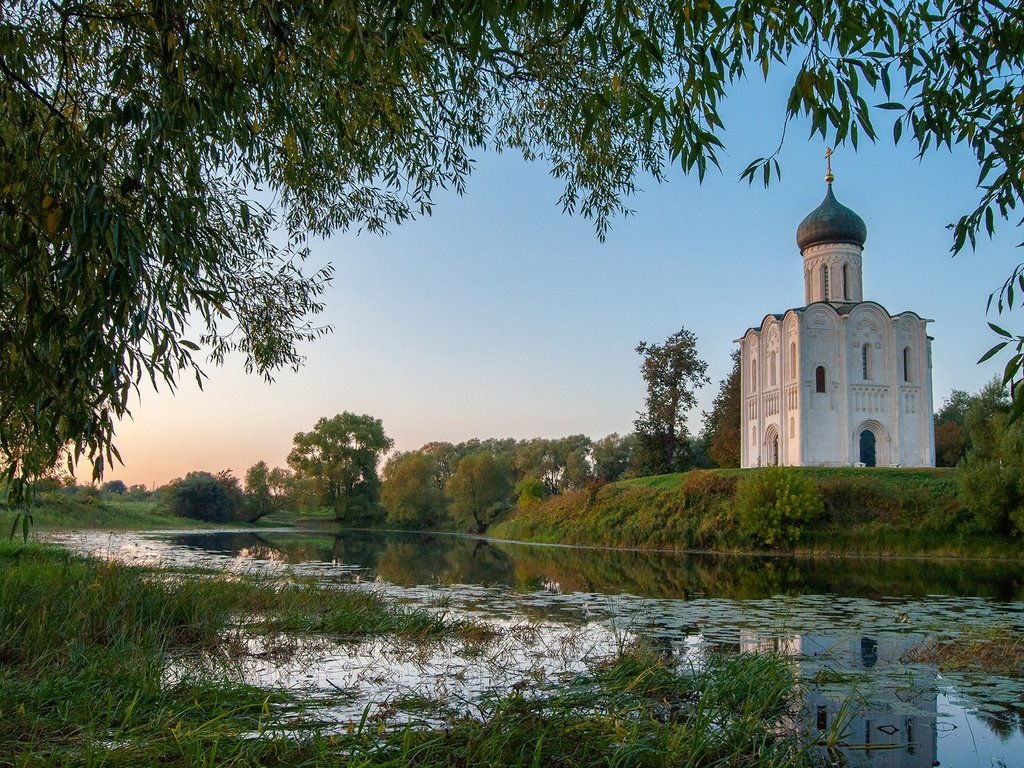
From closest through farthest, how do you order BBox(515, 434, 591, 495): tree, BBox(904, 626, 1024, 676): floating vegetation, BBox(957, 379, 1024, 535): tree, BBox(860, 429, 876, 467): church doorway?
BBox(904, 626, 1024, 676): floating vegetation → BBox(957, 379, 1024, 535): tree → BBox(860, 429, 876, 467): church doorway → BBox(515, 434, 591, 495): tree

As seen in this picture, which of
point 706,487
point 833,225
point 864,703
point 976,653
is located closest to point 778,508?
point 706,487

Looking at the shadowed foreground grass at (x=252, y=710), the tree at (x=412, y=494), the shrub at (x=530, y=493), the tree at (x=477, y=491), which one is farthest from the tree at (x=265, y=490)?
the shadowed foreground grass at (x=252, y=710)

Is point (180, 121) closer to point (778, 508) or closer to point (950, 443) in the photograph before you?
point (778, 508)

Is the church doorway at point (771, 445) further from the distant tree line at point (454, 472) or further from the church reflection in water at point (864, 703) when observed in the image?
the church reflection in water at point (864, 703)

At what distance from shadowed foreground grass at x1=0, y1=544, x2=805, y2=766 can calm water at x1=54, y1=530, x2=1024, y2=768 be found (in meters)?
0.46

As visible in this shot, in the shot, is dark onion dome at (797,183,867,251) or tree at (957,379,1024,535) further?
dark onion dome at (797,183,867,251)

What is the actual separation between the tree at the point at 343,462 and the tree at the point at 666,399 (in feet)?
80.2

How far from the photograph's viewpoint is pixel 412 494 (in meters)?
58.7

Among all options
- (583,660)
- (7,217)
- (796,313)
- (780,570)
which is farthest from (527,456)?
(7,217)

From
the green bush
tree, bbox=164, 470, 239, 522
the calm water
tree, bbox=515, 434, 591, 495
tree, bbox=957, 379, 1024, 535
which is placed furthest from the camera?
tree, bbox=515, 434, 591, 495

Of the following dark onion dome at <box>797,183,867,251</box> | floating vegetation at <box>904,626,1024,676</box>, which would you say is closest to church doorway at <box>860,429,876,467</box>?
dark onion dome at <box>797,183,867,251</box>

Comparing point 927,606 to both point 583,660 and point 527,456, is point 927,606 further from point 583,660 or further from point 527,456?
point 527,456

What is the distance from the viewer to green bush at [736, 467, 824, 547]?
95.7 ft

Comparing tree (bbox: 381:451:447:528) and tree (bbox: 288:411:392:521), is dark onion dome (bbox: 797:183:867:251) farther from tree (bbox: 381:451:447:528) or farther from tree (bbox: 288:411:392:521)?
tree (bbox: 288:411:392:521)
